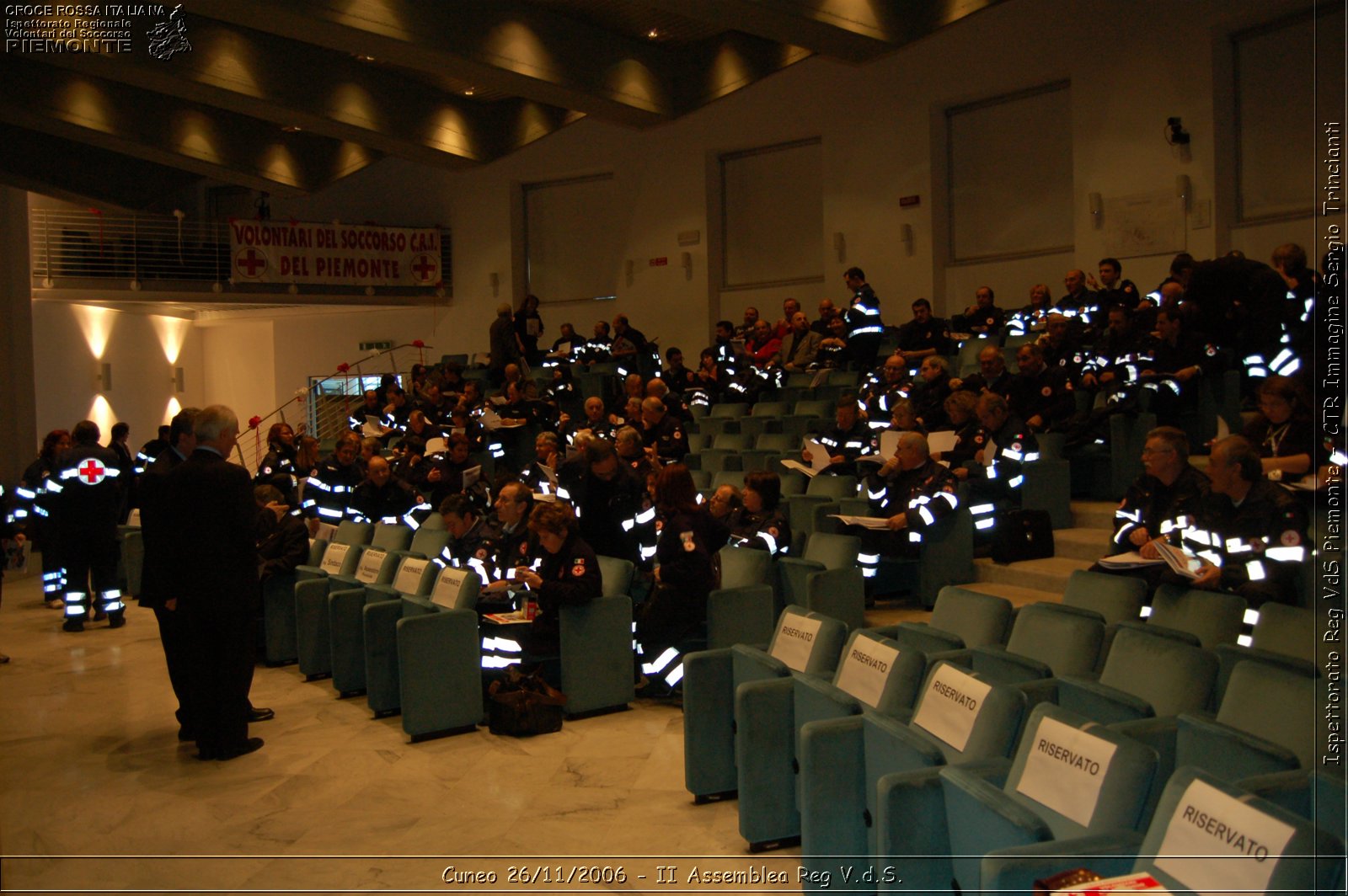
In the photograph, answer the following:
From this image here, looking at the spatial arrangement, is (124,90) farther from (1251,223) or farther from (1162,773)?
(1162,773)

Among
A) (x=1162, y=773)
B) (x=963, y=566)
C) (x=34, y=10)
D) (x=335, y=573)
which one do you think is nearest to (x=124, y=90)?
(x=34, y=10)

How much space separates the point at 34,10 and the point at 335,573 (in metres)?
7.97

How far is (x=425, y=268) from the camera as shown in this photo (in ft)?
63.2

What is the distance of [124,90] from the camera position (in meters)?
15.2

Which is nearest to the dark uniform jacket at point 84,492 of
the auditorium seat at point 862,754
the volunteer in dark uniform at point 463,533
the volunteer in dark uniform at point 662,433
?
the volunteer in dark uniform at point 463,533

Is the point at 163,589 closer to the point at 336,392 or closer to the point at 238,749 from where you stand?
the point at 238,749

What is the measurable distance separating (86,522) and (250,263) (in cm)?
1013

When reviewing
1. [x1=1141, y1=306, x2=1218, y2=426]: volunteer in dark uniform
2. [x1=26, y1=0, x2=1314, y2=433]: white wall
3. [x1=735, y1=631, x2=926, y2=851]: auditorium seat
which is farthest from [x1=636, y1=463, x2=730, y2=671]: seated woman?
[x1=26, y1=0, x2=1314, y2=433]: white wall

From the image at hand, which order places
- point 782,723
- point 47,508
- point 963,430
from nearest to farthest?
point 782,723
point 963,430
point 47,508

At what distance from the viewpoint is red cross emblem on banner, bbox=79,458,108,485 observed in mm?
8680

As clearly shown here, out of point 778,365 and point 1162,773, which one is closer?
point 1162,773

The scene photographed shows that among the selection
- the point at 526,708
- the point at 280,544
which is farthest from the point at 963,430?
the point at 280,544

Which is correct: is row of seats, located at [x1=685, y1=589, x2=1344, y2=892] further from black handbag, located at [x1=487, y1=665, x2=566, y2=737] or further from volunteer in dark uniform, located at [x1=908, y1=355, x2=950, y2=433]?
volunteer in dark uniform, located at [x1=908, y1=355, x2=950, y2=433]

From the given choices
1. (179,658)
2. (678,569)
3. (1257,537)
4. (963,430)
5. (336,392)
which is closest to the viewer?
(1257,537)
